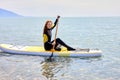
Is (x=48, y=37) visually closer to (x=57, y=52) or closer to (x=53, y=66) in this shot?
(x=57, y=52)

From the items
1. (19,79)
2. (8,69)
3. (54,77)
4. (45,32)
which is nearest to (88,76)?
(54,77)

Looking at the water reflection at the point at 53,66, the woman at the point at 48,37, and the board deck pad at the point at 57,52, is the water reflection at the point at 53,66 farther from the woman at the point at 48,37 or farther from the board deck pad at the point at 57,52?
the woman at the point at 48,37

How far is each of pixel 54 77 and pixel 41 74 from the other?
0.83m

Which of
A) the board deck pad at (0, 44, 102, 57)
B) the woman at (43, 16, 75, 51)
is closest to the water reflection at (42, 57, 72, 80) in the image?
the board deck pad at (0, 44, 102, 57)

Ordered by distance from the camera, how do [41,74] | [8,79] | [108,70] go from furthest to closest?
[108,70] < [41,74] < [8,79]

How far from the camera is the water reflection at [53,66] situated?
12625mm

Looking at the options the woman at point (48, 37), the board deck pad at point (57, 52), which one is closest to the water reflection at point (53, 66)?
the board deck pad at point (57, 52)

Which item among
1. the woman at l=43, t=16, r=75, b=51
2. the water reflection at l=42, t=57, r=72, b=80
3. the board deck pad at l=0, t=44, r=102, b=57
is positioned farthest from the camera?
the woman at l=43, t=16, r=75, b=51

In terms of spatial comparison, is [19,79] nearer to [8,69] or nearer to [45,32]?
[8,69]

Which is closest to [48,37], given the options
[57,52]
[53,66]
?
[57,52]

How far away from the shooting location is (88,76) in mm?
12273

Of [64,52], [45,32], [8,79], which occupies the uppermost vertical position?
[45,32]

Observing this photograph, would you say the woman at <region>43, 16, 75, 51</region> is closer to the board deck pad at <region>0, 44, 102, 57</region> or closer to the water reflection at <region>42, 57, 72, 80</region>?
the board deck pad at <region>0, 44, 102, 57</region>

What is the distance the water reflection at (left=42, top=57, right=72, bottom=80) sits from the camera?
12.6 metres
